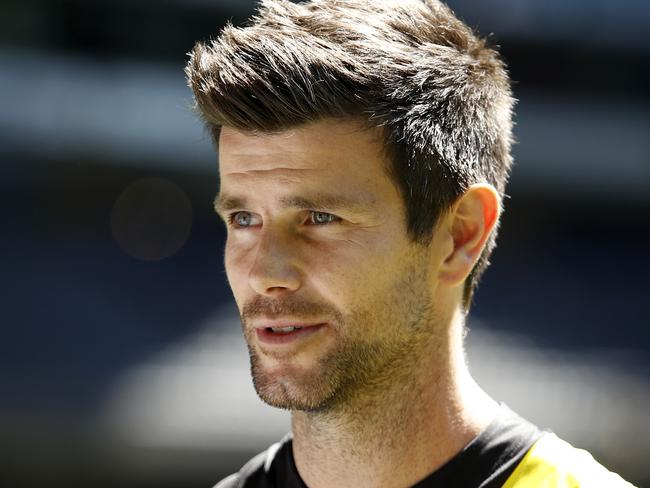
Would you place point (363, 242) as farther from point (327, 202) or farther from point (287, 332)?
point (287, 332)

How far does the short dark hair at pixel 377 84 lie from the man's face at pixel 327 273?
0.16 feet

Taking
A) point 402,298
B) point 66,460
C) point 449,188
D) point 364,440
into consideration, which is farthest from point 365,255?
point 66,460

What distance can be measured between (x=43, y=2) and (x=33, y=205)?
2127mm

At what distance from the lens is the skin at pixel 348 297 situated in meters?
1.98

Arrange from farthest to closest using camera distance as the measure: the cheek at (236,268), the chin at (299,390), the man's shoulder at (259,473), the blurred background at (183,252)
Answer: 1. the blurred background at (183,252)
2. the man's shoulder at (259,473)
3. the cheek at (236,268)
4. the chin at (299,390)

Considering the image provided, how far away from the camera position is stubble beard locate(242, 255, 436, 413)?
1.96 meters

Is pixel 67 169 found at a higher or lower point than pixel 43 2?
lower

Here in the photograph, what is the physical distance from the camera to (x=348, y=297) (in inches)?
78.0

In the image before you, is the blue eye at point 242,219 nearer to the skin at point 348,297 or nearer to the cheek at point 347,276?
the skin at point 348,297

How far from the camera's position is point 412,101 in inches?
81.2

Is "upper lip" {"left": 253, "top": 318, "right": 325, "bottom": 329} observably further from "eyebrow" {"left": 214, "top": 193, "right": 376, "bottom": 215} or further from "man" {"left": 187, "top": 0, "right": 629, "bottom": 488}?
"eyebrow" {"left": 214, "top": 193, "right": 376, "bottom": 215}

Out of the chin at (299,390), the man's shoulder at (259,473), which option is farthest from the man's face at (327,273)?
the man's shoulder at (259,473)

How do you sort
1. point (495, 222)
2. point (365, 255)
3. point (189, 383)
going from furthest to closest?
point (189, 383) < point (495, 222) < point (365, 255)

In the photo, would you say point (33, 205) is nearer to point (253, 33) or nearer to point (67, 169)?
point (67, 169)
